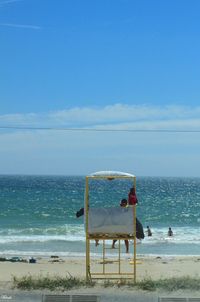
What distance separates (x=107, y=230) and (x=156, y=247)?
20.5 m

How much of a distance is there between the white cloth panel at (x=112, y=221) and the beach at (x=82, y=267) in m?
6.13

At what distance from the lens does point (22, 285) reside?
15047mm

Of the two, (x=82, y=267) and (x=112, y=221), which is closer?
(x=112, y=221)

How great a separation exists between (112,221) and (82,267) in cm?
954

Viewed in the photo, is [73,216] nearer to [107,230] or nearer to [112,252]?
[112,252]

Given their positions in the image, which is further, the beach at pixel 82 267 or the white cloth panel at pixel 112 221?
the beach at pixel 82 267

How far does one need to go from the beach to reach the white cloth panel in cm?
613

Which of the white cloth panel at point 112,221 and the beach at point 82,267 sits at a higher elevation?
the white cloth panel at point 112,221

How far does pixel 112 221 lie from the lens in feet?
52.0

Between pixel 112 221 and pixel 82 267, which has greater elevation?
pixel 112 221

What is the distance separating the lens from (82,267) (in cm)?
2483

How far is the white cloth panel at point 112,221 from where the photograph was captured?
15.8m

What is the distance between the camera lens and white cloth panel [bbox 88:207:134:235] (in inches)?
623

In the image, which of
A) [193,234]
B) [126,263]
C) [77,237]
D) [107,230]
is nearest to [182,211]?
[193,234]
